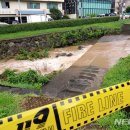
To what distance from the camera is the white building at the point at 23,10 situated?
133 feet

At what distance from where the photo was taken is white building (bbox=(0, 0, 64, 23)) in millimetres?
40625

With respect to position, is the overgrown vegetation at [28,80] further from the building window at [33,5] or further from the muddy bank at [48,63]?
the building window at [33,5]

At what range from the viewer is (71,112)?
301 cm

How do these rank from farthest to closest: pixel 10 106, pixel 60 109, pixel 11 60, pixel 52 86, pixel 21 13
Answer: pixel 21 13 → pixel 11 60 → pixel 52 86 → pixel 10 106 → pixel 60 109

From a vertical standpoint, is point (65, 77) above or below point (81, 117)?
below

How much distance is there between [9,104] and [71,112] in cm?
333

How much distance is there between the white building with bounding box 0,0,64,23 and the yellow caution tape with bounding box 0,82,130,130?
35.4 m

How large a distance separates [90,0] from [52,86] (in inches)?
2235

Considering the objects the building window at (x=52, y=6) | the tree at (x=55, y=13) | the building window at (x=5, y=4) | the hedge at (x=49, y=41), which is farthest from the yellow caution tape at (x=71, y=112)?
the building window at (x=52, y=6)

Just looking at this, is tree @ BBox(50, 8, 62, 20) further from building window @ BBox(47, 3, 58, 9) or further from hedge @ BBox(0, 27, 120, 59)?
hedge @ BBox(0, 27, 120, 59)

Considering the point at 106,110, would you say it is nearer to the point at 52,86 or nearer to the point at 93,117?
the point at 93,117

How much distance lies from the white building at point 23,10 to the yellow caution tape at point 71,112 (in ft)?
116

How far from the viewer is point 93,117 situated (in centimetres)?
322

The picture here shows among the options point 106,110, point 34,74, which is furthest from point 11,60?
point 106,110
